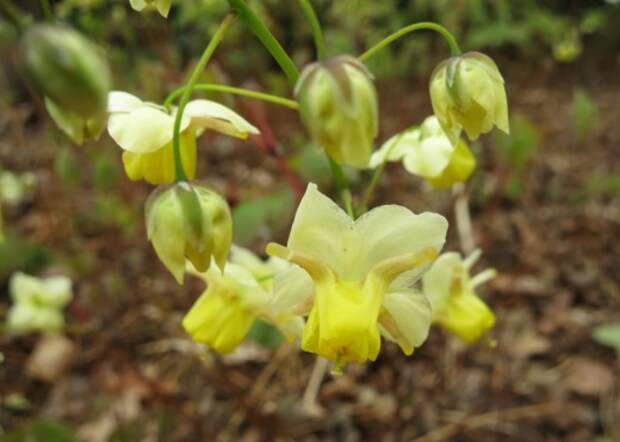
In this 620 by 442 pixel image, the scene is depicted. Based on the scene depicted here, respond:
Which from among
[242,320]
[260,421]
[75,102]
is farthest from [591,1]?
[75,102]

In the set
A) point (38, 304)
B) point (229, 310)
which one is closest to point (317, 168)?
point (229, 310)

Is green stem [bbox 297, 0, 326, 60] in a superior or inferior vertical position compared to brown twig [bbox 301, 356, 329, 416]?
superior

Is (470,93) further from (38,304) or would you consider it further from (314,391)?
(38,304)

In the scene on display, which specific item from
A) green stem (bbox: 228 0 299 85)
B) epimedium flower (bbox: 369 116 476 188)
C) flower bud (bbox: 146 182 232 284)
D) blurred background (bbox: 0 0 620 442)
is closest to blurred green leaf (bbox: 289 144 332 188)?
blurred background (bbox: 0 0 620 442)

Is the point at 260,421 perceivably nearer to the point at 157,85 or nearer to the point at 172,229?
the point at 172,229

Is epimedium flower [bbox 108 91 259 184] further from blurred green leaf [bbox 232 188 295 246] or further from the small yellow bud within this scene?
blurred green leaf [bbox 232 188 295 246]

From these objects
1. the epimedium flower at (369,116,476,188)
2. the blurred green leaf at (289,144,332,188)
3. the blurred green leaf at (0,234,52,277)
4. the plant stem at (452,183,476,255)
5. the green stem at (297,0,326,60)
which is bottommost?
the blurred green leaf at (0,234,52,277)
